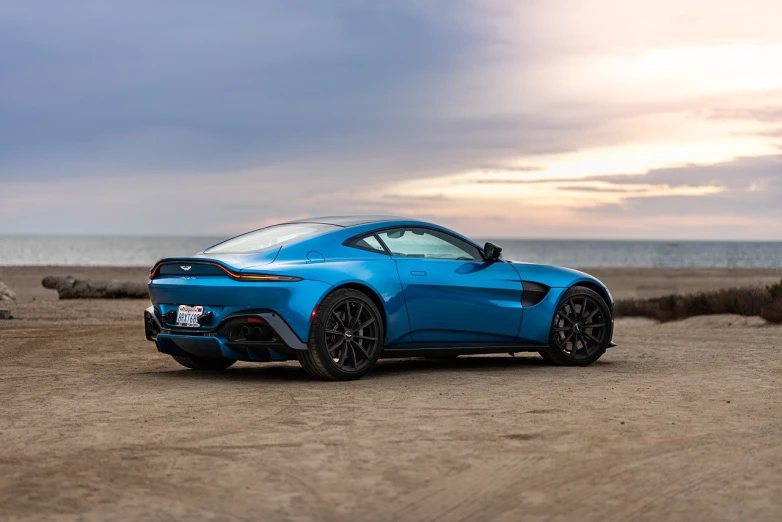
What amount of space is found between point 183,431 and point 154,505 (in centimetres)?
187

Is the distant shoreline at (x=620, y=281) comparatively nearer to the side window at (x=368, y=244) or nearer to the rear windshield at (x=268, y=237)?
the rear windshield at (x=268, y=237)

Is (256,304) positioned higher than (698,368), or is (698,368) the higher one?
(256,304)

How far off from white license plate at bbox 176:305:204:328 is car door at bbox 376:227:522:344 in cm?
184

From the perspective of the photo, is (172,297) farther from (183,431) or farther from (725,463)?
(725,463)

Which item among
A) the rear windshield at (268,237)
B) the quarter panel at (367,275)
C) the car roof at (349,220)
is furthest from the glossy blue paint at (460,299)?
the rear windshield at (268,237)

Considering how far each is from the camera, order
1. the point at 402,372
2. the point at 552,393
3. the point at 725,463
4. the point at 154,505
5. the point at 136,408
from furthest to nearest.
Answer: the point at 402,372 → the point at 552,393 → the point at 136,408 → the point at 725,463 → the point at 154,505

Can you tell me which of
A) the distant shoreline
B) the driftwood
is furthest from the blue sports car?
the distant shoreline

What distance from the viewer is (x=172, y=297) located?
9578 mm

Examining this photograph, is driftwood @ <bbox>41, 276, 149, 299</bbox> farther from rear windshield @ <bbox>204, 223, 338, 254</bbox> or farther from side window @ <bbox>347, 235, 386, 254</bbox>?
side window @ <bbox>347, 235, 386, 254</bbox>

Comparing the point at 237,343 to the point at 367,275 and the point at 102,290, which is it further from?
the point at 102,290

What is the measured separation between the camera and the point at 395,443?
6.41 m

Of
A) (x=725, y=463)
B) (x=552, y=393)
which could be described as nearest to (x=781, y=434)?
(x=725, y=463)

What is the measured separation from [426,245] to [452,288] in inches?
19.9

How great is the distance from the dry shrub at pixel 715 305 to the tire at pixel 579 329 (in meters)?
8.19
